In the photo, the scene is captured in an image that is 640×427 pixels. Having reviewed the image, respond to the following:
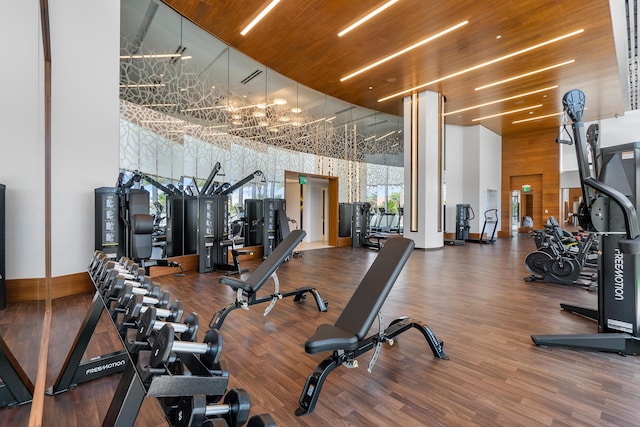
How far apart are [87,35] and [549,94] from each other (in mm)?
11334

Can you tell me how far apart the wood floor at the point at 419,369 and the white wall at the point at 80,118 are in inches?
38.4

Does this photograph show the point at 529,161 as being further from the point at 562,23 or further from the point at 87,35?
the point at 87,35

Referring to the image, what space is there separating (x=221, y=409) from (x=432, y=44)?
7617mm

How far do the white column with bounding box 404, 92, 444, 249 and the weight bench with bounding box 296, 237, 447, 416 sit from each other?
7034 millimetres

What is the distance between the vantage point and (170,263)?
570cm

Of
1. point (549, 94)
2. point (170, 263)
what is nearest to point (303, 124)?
point (170, 263)

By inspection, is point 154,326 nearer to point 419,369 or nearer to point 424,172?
point 419,369

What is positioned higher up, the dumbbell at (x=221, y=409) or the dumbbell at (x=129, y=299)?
the dumbbell at (x=129, y=299)

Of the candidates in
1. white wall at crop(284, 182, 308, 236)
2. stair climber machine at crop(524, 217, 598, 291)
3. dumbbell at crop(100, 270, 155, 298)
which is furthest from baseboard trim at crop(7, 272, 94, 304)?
white wall at crop(284, 182, 308, 236)

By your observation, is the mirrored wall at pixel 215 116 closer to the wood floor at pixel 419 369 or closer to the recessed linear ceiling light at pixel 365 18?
the recessed linear ceiling light at pixel 365 18

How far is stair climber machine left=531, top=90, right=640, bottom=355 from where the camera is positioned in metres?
2.61

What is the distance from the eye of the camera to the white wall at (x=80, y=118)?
4.22 metres

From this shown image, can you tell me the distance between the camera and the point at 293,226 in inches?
438

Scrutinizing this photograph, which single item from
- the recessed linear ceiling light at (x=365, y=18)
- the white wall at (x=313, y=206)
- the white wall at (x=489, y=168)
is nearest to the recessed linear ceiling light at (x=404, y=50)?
the recessed linear ceiling light at (x=365, y=18)
